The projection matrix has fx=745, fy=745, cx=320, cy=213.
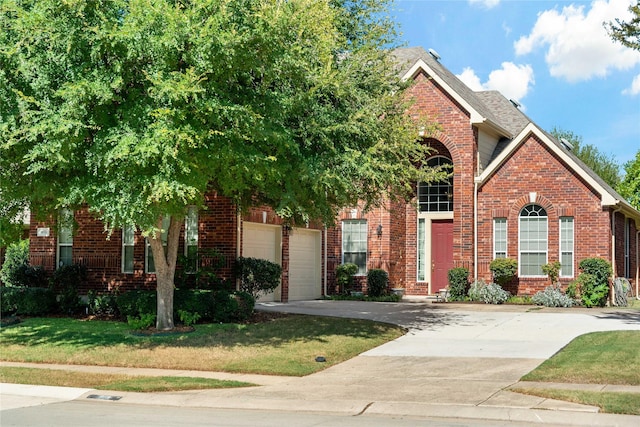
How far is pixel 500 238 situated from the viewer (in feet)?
83.8

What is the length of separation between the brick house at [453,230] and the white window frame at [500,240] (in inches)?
1.3

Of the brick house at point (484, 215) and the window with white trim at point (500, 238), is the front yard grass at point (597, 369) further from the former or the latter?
the window with white trim at point (500, 238)

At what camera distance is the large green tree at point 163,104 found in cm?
1322

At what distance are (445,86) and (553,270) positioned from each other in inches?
289

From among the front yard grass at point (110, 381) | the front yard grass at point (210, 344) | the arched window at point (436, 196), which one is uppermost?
the arched window at point (436, 196)

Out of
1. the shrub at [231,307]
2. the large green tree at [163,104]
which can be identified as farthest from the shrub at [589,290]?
the shrub at [231,307]

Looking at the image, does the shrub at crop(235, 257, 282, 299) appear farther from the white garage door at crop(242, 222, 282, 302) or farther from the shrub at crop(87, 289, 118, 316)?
the shrub at crop(87, 289, 118, 316)

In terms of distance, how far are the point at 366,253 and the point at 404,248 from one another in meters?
1.87

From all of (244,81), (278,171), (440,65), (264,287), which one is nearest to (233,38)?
(244,81)

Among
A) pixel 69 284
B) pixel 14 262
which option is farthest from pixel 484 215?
pixel 14 262

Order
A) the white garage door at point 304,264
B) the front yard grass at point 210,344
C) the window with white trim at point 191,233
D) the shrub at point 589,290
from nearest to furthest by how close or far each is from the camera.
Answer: the front yard grass at point 210,344 → the window with white trim at point 191,233 → the shrub at point 589,290 → the white garage door at point 304,264

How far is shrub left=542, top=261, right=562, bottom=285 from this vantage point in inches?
951

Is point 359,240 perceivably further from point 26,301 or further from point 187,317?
point 26,301

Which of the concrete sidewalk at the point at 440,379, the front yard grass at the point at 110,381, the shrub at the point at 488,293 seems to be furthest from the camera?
the shrub at the point at 488,293
